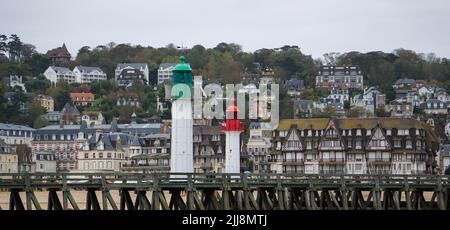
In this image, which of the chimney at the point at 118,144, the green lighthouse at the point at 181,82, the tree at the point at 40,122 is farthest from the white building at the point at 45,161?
the green lighthouse at the point at 181,82

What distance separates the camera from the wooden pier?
180 ft

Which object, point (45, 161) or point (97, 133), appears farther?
point (97, 133)

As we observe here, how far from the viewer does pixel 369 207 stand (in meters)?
64.7

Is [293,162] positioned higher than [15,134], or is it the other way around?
[15,134]

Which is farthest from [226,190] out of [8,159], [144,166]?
[8,159]

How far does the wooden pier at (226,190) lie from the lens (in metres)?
54.8

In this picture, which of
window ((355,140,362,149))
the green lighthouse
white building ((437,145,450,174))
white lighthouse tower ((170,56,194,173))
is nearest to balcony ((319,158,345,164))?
window ((355,140,362,149))

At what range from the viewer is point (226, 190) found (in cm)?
5919

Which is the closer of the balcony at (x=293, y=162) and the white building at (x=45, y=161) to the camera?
the balcony at (x=293, y=162)

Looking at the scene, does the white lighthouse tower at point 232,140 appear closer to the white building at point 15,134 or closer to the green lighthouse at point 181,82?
the green lighthouse at point 181,82

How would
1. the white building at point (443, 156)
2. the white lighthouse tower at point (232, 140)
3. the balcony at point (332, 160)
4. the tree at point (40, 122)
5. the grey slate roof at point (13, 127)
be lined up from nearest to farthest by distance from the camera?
the white lighthouse tower at point (232, 140) < the balcony at point (332, 160) < the white building at point (443, 156) < the grey slate roof at point (13, 127) < the tree at point (40, 122)

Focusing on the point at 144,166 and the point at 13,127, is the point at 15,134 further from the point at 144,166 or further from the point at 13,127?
the point at 144,166

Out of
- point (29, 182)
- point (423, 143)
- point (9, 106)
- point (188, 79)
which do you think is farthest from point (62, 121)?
point (29, 182)
